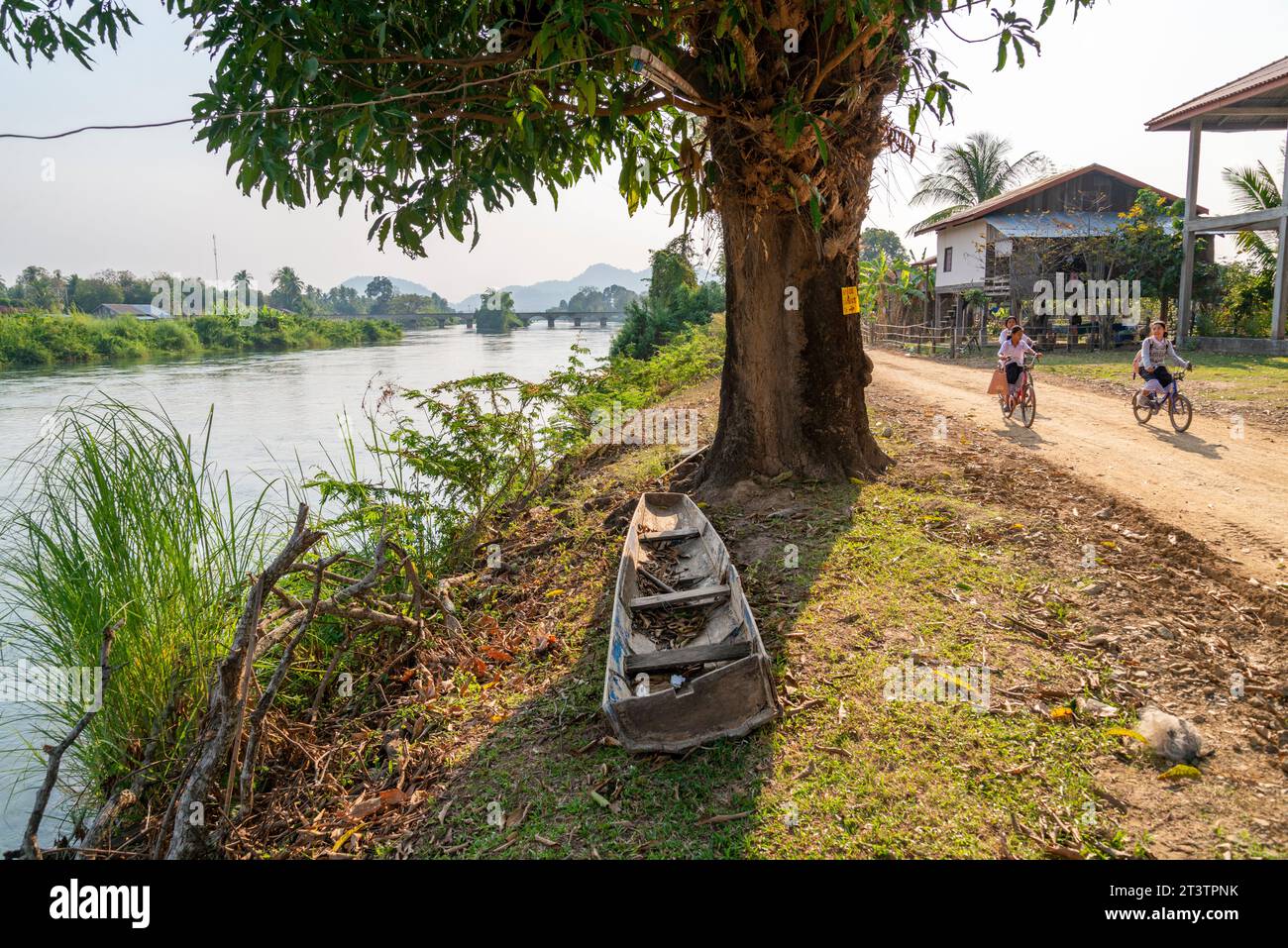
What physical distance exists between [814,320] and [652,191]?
2315 mm

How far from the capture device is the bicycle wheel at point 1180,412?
416 inches

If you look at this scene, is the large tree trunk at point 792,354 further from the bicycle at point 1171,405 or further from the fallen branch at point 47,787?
the fallen branch at point 47,787

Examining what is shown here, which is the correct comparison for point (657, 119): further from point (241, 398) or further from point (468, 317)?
point (468, 317)

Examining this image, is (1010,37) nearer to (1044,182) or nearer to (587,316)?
(1044,182)

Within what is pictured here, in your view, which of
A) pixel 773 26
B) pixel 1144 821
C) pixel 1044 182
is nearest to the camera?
pixel 1144 821

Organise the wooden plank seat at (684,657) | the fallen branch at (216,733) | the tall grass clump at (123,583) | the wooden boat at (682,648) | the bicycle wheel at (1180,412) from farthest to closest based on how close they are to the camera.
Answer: the bicycle wheel at (1180,412)
the wooden plank seat at (684,657)
the tall grass clump at (123,583)
the wooden boat at (682,648)
the fallen branch at (216,733)

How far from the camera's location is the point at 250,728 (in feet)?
15.3

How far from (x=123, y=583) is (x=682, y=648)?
327 cm

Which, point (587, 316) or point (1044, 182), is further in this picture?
point (587, 316)

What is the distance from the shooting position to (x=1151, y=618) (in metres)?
5.13

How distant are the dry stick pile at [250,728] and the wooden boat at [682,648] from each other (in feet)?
4.69


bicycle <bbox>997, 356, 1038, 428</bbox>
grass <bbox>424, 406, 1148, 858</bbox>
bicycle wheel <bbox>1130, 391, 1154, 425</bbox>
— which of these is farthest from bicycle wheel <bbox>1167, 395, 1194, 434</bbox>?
grass <bbox>424, 406, 1148, 858</bbox>

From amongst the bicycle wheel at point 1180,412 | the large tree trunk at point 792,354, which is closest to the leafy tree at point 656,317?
the bicycle wheel at point 1180,412
